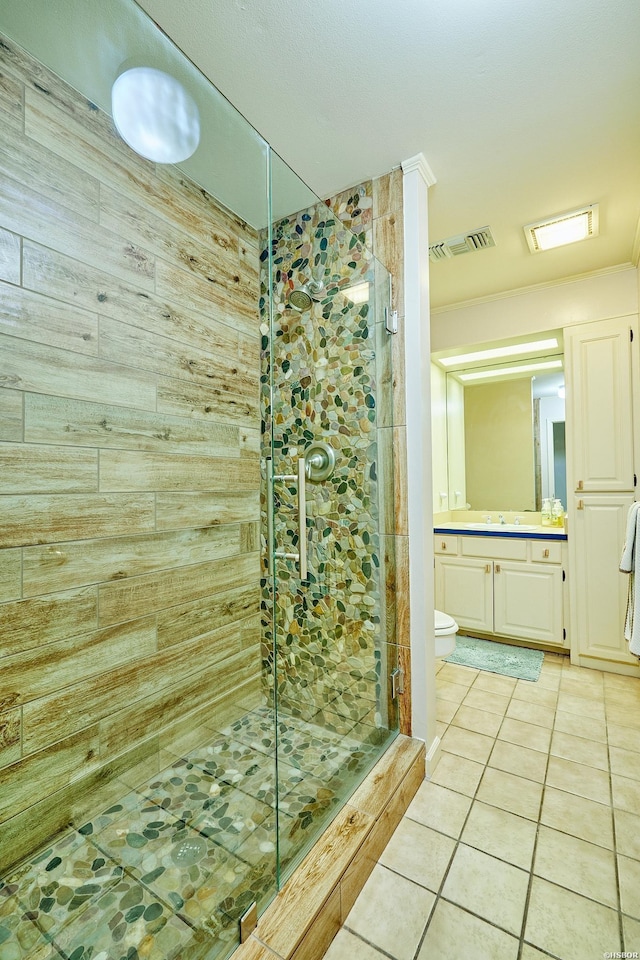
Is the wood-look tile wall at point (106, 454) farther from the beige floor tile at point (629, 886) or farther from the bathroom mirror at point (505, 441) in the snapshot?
the bathroom mirror at point (505, 441)

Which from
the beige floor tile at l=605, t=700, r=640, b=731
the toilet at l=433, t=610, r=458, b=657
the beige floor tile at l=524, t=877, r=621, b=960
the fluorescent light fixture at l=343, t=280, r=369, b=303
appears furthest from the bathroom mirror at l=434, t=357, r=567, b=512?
the beige floor tile at l=524, t=877, r=621, b=960

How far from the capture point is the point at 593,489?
9.13 feet

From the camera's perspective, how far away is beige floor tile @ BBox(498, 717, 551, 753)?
6.47 feet

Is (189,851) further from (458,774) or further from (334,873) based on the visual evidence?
(458,774)

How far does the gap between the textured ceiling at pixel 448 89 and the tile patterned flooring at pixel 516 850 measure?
2.56 m

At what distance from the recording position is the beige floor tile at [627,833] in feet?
4.56

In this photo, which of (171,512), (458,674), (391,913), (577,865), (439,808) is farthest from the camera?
(458,674)

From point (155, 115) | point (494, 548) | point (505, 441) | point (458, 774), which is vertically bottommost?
point (458, 774)

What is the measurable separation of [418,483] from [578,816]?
1307 millimetres

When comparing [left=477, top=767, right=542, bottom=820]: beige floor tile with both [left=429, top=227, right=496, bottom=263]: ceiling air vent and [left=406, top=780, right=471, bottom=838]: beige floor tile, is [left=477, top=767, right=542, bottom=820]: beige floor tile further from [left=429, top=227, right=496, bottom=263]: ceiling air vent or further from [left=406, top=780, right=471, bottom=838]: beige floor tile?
[left=429, top=227, right=496, bottom=263]: ceiling air vent

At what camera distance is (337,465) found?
1.67 meters

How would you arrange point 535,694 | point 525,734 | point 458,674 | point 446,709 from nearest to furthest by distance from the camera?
1. point 525,734
2. point 446,709
3. point 535,694
4. point 458,674

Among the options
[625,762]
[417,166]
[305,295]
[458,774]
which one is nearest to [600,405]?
[417,166]

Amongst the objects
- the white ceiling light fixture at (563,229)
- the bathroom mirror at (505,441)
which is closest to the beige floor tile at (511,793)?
the bathroom mirror at (505,441)
